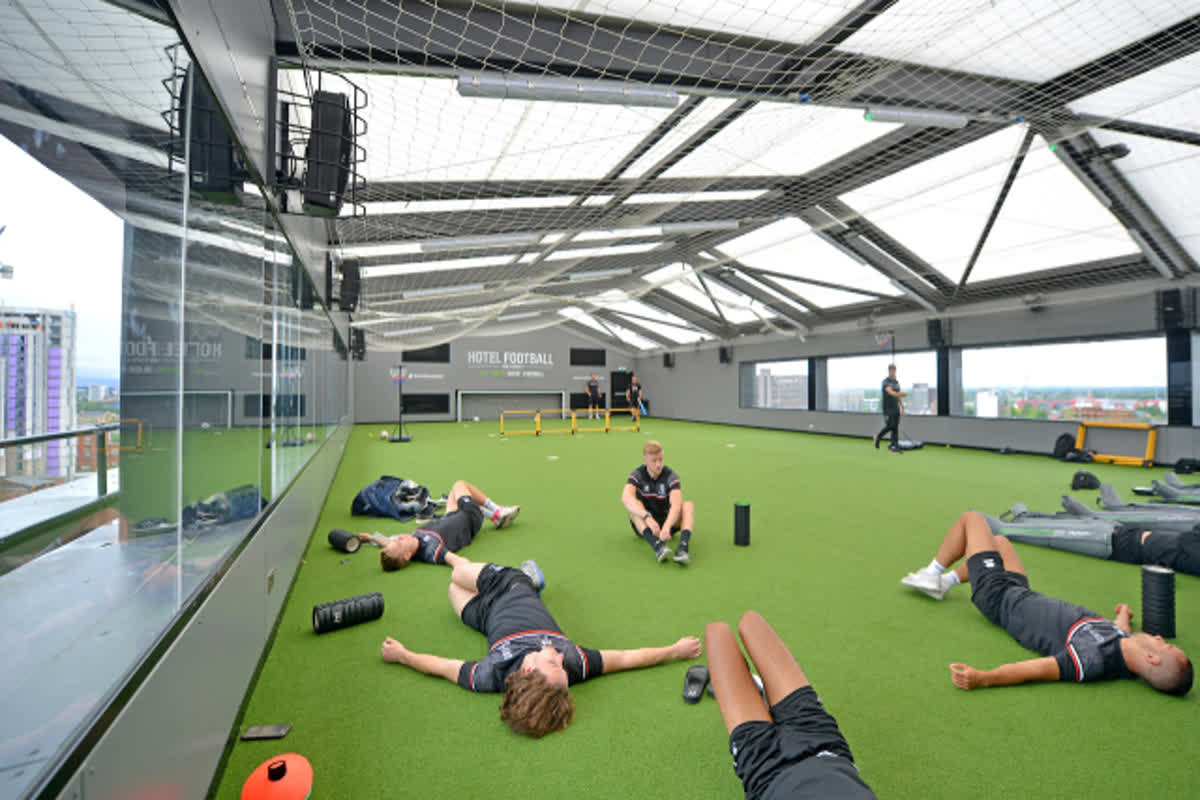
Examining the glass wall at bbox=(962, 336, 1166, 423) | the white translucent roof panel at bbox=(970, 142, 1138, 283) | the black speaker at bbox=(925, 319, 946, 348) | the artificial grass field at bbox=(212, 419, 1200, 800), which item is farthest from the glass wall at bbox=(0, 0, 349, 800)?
the black speaker at bbox=(925, 319, 946, 348)

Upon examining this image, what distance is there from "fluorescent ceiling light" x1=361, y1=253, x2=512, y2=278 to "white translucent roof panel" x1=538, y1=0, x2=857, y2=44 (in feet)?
16.6

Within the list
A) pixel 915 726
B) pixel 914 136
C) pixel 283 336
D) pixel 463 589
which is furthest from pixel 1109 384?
pixel 283 336

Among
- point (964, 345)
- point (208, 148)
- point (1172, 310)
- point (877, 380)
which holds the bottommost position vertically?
point (877, 380)

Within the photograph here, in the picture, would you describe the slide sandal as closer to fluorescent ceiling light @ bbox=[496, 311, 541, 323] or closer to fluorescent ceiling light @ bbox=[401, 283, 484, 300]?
fluorescent ceiling light @ bbox=[401, 283, 484, 300]

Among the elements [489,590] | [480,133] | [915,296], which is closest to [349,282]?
[480,133]

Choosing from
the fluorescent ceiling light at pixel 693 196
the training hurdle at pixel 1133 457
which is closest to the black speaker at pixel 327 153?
the fluorescent ceiling light at pixel 693 196

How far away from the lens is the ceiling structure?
2674 mm

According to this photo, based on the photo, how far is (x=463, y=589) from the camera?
2.76 metres

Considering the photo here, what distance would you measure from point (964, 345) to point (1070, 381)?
Answer: 174cm

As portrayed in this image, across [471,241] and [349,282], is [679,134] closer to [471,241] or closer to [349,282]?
[471,241]

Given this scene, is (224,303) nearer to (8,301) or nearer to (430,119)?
(8,301)

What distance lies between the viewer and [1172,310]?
746 cm

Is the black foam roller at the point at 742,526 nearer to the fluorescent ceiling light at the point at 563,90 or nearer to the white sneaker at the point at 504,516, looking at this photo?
the white sneaker at the point at 504,516

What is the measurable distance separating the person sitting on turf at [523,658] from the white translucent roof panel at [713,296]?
964 cm
